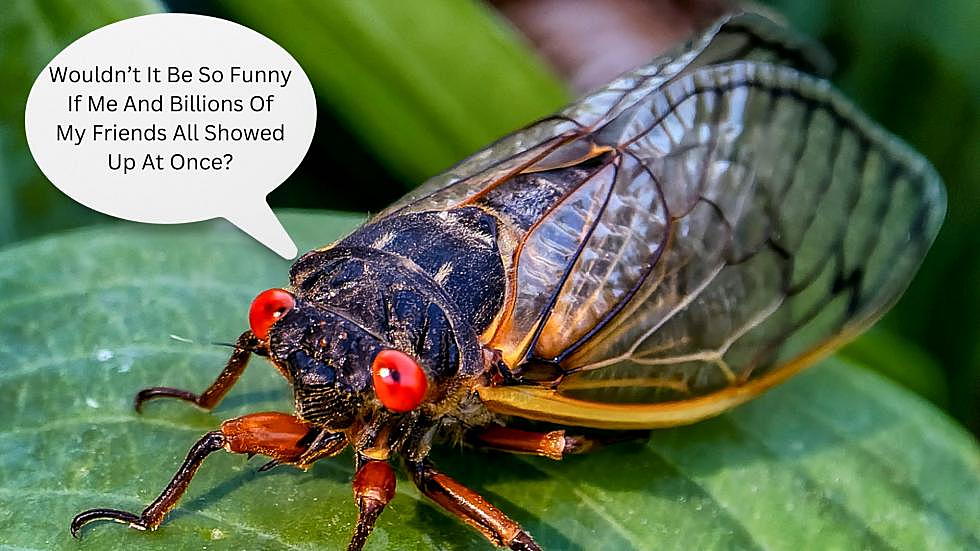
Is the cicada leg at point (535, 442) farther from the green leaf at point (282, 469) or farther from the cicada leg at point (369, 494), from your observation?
the cicada leg at point (369, 494)

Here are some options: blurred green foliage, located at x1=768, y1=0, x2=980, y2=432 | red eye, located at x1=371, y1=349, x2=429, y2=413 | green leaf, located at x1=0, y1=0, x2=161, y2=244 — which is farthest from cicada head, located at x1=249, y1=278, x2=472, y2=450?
blurred green foliage, located at x1=768, y1=0, x2=980, y2=432

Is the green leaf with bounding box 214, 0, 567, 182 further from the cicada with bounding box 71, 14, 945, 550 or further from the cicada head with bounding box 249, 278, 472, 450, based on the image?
the cicada head with bounding box 249, 278, 472, 450

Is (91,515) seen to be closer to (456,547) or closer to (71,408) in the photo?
(71,408)

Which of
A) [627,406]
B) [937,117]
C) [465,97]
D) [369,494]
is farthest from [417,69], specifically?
[937,117]

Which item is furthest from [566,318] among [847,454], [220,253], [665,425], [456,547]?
[220,253]

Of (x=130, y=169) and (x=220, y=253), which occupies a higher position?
(x=130, y=169)

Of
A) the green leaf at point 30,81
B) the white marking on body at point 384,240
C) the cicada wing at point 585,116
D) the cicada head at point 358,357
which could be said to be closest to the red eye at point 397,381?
the cicada head at point 358,357
